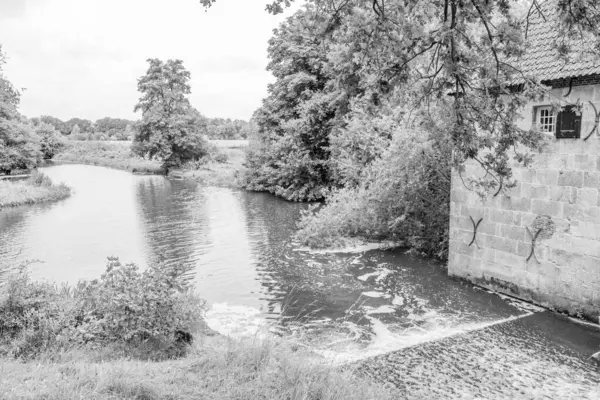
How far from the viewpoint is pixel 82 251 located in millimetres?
17688

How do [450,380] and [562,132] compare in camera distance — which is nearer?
[450,380]

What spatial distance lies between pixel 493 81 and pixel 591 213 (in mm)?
6228

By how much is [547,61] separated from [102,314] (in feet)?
34.0

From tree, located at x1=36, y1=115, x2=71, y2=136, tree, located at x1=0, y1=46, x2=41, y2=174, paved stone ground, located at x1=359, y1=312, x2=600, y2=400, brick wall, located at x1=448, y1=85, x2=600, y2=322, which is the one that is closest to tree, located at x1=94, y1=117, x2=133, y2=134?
tree, located at x1=36, y1=115, x2=71, y2=136

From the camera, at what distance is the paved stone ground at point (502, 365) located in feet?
26.0

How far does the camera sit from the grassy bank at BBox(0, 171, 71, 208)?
29.1 meters

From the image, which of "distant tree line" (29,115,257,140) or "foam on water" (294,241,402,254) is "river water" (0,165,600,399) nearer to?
"foam on water" (294,241,402,254)

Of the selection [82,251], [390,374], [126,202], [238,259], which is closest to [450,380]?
[390,374]

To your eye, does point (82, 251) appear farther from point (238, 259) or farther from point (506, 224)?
point (506, 224)

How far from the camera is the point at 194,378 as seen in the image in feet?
19.3

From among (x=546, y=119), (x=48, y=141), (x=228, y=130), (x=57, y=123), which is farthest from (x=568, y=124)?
(x=57, y=123)

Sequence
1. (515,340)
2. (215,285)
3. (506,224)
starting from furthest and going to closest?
(215,285)
(506,224)
(515,340)

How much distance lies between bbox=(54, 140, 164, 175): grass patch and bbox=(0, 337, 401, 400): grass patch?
4478 cm

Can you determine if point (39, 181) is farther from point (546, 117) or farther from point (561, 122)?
point (561, 122)
